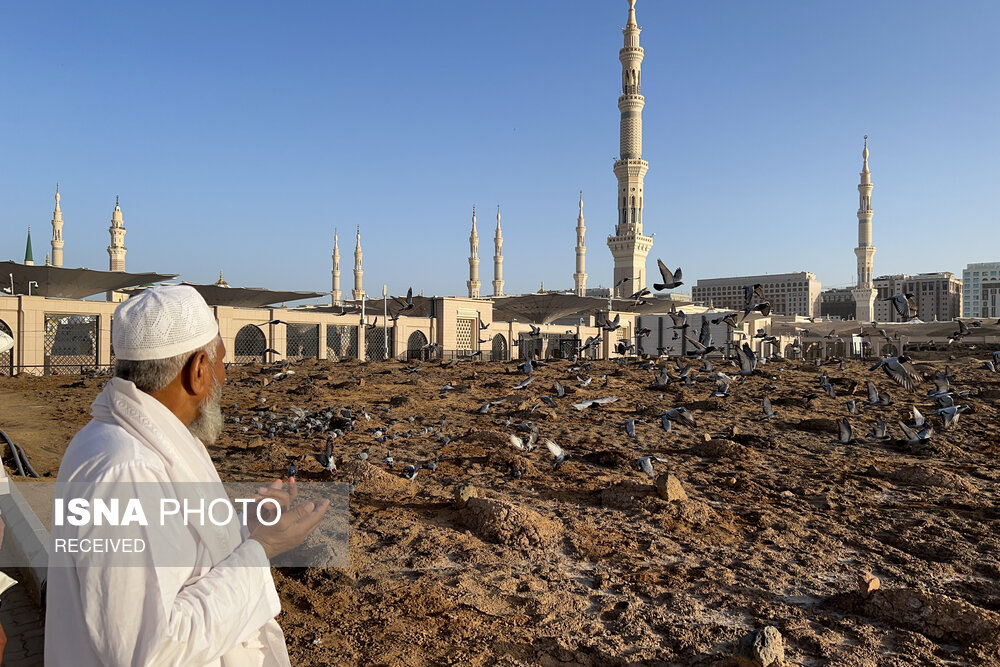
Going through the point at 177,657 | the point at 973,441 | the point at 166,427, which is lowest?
the point at 973,441

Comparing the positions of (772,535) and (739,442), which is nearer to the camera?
(772,535)

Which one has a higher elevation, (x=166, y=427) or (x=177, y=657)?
(x=166, y=427)

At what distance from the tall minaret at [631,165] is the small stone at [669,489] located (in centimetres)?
5194

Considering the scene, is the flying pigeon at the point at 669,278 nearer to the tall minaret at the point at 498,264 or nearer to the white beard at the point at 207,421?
the white beard at the point at 207,421

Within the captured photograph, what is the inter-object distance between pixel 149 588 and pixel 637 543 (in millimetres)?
4157

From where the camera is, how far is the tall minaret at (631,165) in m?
56.5

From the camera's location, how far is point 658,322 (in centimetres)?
3266

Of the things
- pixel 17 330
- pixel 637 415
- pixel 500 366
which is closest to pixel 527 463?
pixel 637 415

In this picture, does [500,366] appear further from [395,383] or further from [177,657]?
[177,657]

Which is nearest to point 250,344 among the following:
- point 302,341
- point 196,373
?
point 302,341

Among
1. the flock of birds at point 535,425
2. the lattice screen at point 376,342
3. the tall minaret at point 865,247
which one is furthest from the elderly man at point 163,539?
the tall minaret at point 865,247

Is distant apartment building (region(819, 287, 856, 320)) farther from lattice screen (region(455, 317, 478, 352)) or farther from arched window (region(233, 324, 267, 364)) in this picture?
arched window (region(233, 324, 267, 364))

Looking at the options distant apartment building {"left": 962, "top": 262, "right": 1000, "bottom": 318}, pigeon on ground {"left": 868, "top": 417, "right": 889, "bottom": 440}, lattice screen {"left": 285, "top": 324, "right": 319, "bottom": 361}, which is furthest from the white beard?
distant apartment building {"left": 962, "top": 262, "right": 1000, "bottom": 318}

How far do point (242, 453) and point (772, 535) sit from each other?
619 centimetres
